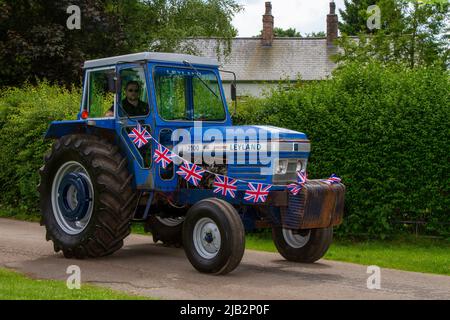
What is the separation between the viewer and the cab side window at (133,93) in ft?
34.0

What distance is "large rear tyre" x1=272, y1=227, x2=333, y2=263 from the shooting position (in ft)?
33.6

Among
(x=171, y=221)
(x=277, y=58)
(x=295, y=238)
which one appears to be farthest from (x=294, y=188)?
(x=277, y=58)

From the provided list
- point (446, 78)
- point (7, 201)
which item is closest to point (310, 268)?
point (446, 78)

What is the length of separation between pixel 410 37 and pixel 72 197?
58.2ft

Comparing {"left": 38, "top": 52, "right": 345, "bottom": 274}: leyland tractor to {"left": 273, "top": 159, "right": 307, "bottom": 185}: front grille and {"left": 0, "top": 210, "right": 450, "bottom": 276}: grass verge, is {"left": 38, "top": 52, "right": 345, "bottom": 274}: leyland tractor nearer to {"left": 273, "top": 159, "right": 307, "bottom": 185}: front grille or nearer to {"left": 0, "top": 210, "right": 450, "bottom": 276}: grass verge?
{"left": 273, "top": 159, "right": 307, "bottom": 185}: front grille

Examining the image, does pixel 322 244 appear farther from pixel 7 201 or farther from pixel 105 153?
pixel 7 201

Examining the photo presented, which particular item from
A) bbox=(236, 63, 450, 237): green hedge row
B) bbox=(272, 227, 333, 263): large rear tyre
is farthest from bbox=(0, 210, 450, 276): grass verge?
bbox=(272, 227, 333, 263): large rear tyre

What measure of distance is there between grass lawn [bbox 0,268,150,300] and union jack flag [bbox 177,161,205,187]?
7.09 ft

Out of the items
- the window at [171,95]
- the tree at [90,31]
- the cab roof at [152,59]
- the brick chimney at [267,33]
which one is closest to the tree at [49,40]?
the tree at [90,31]

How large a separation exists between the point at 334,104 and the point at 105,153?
463 centimetres

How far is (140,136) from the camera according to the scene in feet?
33.3

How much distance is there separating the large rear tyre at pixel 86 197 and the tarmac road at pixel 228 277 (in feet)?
1.03

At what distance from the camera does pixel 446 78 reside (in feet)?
41.6

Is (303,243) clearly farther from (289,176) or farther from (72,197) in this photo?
(72,197)
